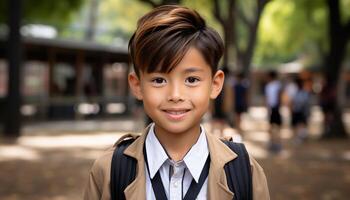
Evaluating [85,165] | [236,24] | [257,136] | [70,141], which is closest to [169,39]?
[85,165]

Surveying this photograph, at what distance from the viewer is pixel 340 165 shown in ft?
35.8

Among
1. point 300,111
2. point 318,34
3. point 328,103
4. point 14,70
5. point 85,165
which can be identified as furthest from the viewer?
point 318,34

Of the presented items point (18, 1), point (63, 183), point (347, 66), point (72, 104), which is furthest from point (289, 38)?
point (63, 183)

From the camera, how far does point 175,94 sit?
6.37 ft

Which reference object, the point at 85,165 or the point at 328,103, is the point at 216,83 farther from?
the point at 328,103

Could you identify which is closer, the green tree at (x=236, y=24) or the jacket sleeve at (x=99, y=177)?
the jacket sleeve at (x=99, y=177)

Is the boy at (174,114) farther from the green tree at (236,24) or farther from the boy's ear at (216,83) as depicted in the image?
the green tree at (236,24)

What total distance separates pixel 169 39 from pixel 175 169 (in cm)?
41

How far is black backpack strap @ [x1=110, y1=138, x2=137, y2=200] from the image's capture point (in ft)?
6.42

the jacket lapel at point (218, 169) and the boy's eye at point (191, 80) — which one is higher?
the boy's eye at point (191, 80)

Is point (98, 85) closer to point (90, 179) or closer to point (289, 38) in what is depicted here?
point (289, 38)

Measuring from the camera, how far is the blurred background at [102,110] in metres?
9.27

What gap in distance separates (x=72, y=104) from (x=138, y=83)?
20389 millimetres

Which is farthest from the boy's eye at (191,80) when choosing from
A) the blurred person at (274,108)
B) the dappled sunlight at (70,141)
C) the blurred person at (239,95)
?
the blurred person at (239,95)
